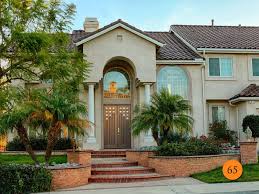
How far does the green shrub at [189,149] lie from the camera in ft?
61.0

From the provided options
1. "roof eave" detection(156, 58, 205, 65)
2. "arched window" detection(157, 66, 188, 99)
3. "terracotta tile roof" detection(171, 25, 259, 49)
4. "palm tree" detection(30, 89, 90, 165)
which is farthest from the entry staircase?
"terracotta tile roof" detection(171, 25, 259, 49)

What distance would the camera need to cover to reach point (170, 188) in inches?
572

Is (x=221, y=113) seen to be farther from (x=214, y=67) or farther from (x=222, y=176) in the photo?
(x=222, y=176)

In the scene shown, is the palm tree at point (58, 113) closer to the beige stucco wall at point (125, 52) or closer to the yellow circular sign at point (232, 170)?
the yellow circular sign at point (232, 170)

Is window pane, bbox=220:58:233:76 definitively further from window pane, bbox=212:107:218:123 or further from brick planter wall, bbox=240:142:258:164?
brick planter wall, bbox=240:142:258:164

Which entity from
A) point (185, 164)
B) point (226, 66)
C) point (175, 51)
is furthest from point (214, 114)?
point (185, 164)

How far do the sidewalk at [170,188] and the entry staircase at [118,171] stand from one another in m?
0.69

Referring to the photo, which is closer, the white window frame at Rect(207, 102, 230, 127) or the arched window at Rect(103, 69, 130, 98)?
the arched window at Rect(103, 69, 130, 98)

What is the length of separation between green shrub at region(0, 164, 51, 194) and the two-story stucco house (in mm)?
8887

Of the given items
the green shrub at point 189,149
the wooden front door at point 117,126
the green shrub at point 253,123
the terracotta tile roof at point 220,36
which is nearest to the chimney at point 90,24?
the terracotta tile roof at point 220,36

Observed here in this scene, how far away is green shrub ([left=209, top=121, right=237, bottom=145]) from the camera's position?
84.9ft

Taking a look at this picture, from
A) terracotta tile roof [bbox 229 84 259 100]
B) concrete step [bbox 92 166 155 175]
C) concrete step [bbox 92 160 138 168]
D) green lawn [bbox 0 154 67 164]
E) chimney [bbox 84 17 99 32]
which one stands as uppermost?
chimney [bbox 84 17 99 32]

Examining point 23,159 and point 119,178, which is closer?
point 119,178

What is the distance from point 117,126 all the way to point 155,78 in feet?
12.4
